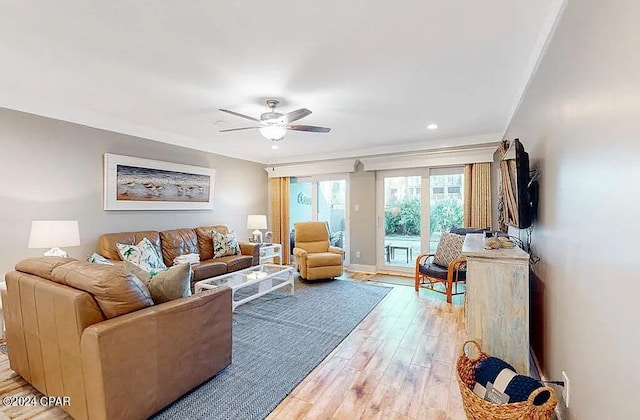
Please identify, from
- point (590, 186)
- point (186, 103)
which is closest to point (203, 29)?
point (186, 103)

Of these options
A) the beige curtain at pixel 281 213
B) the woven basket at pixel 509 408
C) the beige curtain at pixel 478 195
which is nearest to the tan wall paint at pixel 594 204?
the woven basket at pixel 509 408

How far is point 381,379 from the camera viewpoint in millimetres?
2250

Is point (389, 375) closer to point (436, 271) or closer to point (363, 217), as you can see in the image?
point (436, 271)

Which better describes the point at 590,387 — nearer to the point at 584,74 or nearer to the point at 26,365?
the point at 584,74

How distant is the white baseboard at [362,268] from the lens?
18.9 feet

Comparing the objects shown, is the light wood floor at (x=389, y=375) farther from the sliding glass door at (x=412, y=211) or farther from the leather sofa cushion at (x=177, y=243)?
the leather sofa cushion at (x=177, y=243)

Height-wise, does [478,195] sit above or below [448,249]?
above

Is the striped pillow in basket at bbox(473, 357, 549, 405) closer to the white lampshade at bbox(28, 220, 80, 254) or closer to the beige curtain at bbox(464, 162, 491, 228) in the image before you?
the beige curtain at bbox(464, 162, 491, 228)

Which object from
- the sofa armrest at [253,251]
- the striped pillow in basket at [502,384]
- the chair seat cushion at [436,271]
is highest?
the sofa armrest at [253,251]

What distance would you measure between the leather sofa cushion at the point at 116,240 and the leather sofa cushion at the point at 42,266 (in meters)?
1.56

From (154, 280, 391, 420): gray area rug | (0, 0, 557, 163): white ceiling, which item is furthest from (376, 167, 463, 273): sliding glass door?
(0, 0, 557, 163): white ceiling

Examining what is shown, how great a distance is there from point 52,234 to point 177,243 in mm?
1708

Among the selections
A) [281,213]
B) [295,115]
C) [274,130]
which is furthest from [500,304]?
[281,213]

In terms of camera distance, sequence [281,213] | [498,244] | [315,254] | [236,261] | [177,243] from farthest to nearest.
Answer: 1. [281,213]
2. [315,254]
3. [236,261]
4. [177,243]
5. [498,244]
